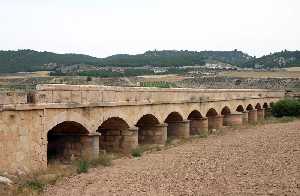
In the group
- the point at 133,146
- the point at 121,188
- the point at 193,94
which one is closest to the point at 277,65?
the point at 193,94

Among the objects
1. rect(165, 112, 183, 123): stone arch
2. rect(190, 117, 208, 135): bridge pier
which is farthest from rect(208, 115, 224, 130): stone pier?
rect(165, 112, 183, 123): stone arch

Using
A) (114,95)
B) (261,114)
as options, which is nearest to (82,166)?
(114,95)

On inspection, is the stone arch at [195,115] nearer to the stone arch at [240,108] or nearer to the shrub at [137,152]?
the shrub at [137,152]

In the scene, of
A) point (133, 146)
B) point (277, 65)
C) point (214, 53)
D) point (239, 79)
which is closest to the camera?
point (133, 146)

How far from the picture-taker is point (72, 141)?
17953mm

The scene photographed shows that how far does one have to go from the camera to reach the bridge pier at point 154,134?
23.4m

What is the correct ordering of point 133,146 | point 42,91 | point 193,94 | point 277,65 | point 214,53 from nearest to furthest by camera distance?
1. point 42,91
2. point 133,146
3. point 193,94
4. point 277,65
5. point 214,53

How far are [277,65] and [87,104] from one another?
323 ft

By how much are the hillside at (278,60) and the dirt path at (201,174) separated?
92.7 meters

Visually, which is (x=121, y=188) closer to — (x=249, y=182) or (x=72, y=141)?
(x=249, y=182)

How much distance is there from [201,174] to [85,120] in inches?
168

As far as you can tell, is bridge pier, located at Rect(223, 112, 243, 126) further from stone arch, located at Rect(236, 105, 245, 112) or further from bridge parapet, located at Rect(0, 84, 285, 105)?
bridge parapet, located at Rect(0, 84, 285, 105)

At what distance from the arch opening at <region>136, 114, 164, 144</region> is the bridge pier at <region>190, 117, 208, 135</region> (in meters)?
5.59

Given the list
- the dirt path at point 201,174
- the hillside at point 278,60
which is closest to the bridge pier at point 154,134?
the dirt path at point 201,174
